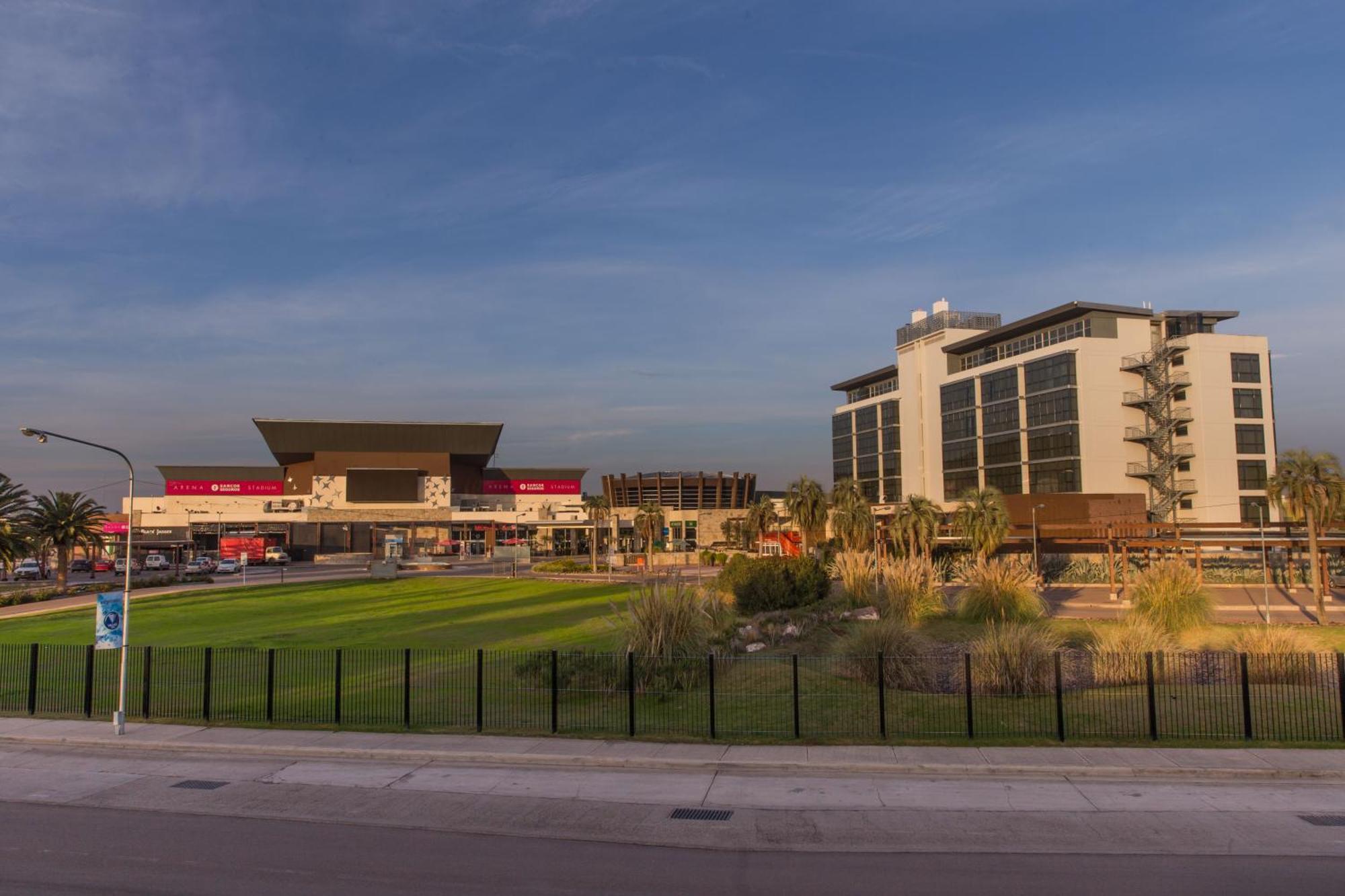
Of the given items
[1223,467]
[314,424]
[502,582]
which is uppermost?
[314,424]

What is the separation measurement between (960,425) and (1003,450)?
7.73 meters

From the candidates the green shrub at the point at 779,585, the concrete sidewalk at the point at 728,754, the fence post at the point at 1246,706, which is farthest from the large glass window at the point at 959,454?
the concrete sidewalk at the point at 728,754

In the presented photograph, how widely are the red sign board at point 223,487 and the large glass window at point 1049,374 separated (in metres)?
104

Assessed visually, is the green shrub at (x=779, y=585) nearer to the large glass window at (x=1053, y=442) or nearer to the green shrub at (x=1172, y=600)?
the green shrub at (x=1172, y=600)

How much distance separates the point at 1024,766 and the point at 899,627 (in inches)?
314

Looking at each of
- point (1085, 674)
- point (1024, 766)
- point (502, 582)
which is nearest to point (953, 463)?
point (502, 582)

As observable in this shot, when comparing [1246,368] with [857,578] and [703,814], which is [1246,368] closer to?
[857,578]

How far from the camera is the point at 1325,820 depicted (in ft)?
39.7

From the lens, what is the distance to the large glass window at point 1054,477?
273 ft

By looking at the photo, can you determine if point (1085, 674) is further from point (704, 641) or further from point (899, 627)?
point (704, 641)

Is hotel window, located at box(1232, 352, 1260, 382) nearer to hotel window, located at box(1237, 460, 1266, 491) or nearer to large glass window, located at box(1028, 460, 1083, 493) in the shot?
hotel window, located at box(1237, 460, 1266, 491)

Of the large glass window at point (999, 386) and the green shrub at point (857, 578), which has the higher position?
the large glass window at point (999, 386)

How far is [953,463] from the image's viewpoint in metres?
98.8

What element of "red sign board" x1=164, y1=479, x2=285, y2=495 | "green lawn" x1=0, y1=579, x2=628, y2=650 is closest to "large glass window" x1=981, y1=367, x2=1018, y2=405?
"green lawn" x1=0, y1=579, x2=628, y2=650
